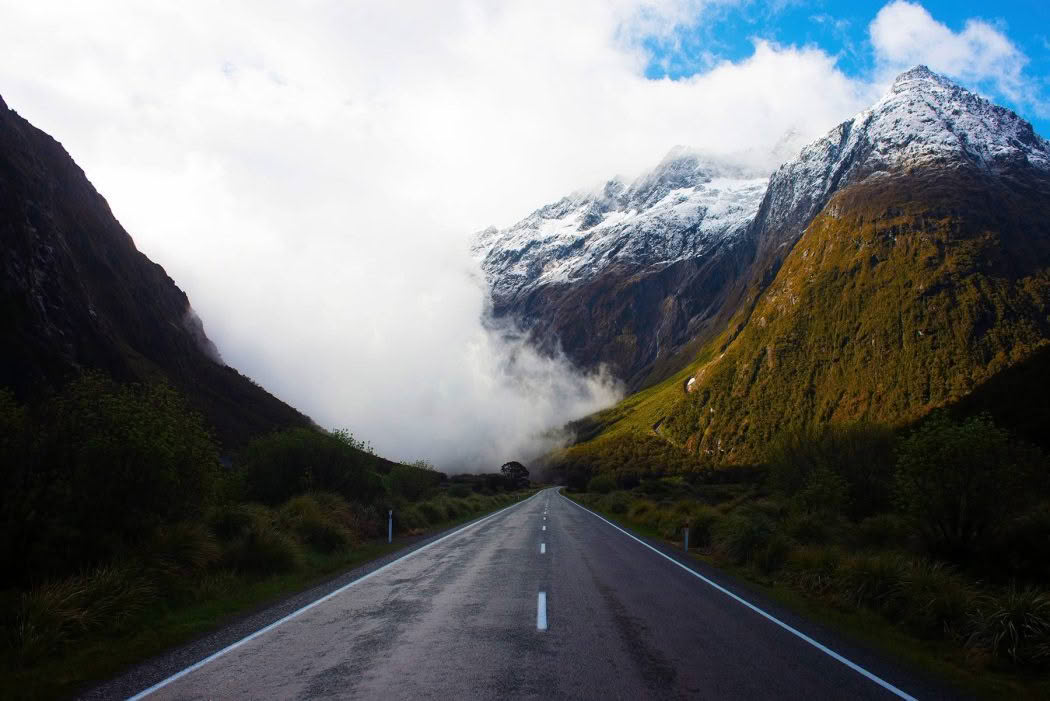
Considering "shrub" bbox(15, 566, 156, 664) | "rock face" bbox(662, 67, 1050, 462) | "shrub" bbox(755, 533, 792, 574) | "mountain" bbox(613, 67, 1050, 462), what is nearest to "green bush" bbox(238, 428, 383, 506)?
"shrub" bbox(15, 566, 156, 664)

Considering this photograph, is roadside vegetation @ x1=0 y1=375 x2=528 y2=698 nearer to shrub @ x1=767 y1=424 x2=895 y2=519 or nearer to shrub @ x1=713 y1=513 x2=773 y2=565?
shrub @ x1=713 y1=513 x2=773 y2=565

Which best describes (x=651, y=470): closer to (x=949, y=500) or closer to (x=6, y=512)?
(x=949, y=500)

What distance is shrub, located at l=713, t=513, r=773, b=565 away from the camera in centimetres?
1747

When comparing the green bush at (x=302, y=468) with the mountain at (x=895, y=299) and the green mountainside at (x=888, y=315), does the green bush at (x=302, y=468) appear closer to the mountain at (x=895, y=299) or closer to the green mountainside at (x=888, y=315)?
the green mountainside at (x=888, y=315)

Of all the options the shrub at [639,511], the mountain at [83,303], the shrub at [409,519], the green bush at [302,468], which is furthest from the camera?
the mountain at [83,303]

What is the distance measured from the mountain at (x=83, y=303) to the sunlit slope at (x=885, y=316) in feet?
297

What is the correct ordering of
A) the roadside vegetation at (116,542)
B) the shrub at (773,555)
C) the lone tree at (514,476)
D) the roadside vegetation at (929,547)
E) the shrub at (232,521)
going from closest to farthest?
the roadside vegetation at (116,542) → the roadside vegetation at (929,547) → the shrub at (232,521) → the shrub at (773,555) → the lone tree at (514,476)

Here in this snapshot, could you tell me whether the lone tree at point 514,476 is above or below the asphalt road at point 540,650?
above

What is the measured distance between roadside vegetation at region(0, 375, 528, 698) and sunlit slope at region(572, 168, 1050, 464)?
10819 centimetres

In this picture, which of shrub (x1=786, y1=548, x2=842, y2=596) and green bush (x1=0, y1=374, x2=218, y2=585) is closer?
green bush (x1=0, y1=374, x2=218, y2=585)

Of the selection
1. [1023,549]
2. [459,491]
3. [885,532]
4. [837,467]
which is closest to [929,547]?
[1023,549]

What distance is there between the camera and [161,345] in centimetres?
8144

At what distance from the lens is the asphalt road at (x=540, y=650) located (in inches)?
252

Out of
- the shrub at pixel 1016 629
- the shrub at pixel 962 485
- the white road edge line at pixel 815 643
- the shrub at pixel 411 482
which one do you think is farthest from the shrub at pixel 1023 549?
the shrub at pixel 411 482
